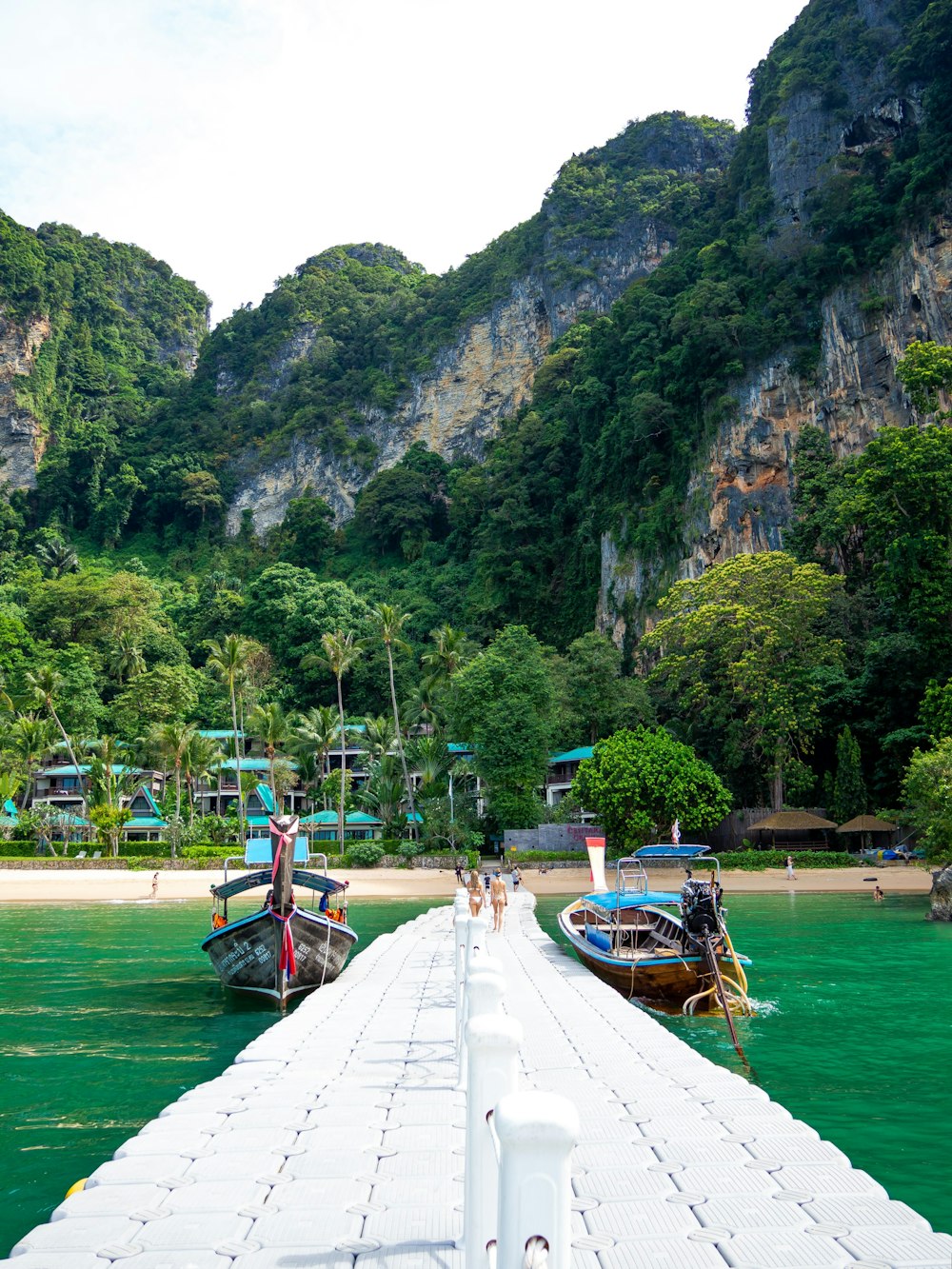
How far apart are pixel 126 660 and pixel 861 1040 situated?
204ft

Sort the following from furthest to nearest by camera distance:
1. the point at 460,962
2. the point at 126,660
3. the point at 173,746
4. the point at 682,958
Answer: the point at 126,660, the point at 173,746, the point at 682,958, the point at 460,962

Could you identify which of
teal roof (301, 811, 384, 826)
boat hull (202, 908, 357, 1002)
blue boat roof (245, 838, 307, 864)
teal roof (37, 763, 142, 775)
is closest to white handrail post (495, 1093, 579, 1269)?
boat hull (202, 908, 357, 1002)

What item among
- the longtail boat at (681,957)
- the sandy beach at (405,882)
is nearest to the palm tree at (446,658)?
the sandy beach at (405,882)

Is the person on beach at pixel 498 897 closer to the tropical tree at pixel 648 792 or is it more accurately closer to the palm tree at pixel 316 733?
the tropical tree at pixel 648 792

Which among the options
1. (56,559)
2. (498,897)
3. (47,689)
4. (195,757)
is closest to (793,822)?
(498,897)

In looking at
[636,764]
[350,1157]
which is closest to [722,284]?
[636,764]

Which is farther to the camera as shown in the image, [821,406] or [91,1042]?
[821,406]

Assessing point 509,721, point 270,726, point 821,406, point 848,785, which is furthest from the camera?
point 821,406

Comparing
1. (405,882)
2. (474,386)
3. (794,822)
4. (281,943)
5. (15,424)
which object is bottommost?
(405,882)

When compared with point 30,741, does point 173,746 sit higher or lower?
lower

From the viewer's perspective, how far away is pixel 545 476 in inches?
2785

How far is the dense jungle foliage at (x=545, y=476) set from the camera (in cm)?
4428

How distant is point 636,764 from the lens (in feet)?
128

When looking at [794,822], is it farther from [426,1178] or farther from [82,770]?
[82,770]
